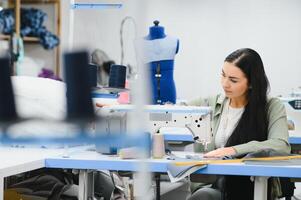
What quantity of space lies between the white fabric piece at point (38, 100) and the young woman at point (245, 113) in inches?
56.5

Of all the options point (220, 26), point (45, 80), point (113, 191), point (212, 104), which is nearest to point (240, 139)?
point (212, 104)

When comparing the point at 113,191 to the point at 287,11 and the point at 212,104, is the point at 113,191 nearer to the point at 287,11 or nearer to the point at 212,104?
the point at 212,104

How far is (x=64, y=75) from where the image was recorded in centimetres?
52

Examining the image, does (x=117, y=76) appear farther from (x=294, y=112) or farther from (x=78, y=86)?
(x=294, y=112)

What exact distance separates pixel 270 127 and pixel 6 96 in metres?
1.62

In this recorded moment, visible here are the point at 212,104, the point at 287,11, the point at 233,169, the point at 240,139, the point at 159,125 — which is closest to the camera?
the point at 233,169

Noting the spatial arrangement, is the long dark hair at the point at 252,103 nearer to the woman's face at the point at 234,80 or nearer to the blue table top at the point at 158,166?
the woman's face at the point at 234,80

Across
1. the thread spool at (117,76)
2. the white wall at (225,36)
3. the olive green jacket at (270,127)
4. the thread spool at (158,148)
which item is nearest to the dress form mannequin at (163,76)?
the olive green jacket at (270,127)

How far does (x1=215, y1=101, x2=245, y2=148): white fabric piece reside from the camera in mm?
2094

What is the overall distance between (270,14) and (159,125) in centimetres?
358

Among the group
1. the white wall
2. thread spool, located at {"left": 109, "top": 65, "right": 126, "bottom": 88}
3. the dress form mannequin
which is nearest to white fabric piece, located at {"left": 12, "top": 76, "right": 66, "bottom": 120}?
thread spool, located at {"left": 109, "top": 65, "right": 126, "bottom": 88}

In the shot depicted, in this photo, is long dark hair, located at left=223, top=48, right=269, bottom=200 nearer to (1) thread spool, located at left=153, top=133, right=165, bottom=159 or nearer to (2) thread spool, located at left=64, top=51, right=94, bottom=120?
(1) thread spool, located at left=153, top=133, right=165, bottom=159

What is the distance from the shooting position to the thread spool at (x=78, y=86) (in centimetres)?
51

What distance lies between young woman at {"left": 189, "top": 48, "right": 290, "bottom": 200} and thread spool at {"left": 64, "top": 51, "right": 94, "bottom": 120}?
1436mm
